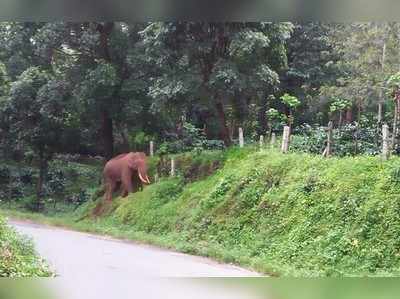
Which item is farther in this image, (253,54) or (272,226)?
(253,54)

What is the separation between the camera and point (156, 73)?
1527 centimetres

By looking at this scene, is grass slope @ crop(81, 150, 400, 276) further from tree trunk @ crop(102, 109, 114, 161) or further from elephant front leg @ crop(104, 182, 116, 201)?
tree trunk @ crop(102, 109, 114, 161)

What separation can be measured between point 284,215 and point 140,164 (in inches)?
245

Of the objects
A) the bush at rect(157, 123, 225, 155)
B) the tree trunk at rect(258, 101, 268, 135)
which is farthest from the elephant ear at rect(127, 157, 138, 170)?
the tree trunk at rect(258, 101, 268, 135)

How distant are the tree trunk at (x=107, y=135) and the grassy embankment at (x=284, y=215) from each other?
4139mm

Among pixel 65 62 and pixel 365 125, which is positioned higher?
pixel 65 62

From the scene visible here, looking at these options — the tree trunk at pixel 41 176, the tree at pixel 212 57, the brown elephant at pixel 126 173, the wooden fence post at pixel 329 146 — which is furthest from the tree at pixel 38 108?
the wooden fence post at pixel 329 146

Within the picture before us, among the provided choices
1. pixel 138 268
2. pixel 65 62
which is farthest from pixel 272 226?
pixel 65 62

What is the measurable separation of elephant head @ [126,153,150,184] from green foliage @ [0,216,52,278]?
256 inches

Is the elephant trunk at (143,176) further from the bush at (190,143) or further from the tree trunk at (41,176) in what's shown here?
the tree trunk at (41,176)

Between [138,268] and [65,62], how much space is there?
34.6 feet

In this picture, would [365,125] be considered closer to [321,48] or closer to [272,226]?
[272,226]

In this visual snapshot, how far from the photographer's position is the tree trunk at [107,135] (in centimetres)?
1601

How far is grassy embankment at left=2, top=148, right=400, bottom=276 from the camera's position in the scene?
7.31 meters
